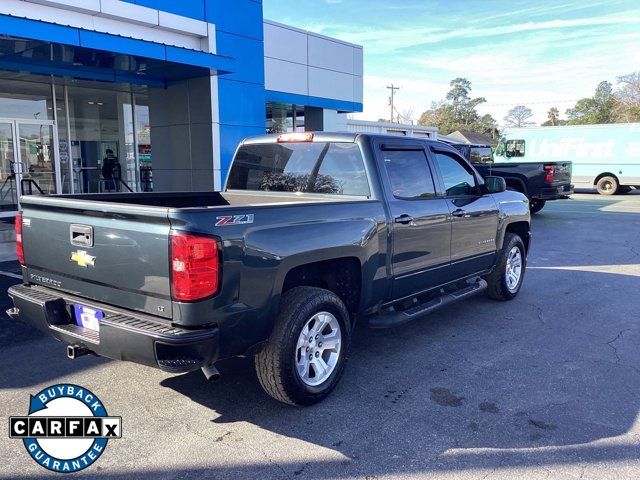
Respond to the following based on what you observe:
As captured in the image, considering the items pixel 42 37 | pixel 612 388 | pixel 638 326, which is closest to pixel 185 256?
pixel 612 388

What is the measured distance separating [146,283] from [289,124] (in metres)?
17.3

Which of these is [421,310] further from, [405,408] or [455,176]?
[455,176]

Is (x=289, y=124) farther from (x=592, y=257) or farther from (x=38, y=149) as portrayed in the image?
(x=592, y=257)

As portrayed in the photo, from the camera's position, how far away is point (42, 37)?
27.2 ft

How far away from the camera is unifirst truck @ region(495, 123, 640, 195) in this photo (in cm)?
2212

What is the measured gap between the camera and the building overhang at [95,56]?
8.34 m

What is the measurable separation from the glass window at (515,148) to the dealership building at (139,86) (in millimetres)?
11280

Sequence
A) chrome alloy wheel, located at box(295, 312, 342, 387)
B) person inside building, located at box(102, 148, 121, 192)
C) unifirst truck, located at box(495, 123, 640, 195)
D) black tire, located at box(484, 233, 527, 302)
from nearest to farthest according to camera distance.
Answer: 1. chrome alloy wheel, located at box(295, 312, 342, 387)
2. black tire, located at box(484, 233, 527, 302)
3. person inside building, located at box(102, 148, 121, 192)
4. unifirst truck, located at box(495, 123, 640, 195)

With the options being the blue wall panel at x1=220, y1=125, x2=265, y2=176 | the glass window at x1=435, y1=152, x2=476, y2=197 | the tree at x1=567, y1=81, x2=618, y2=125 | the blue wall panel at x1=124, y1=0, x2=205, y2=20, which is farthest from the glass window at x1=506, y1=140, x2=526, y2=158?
the tree at x1=567, y1=81, x2=618, y2=125

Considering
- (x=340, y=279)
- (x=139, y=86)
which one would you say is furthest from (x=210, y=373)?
(x=139, y=86)

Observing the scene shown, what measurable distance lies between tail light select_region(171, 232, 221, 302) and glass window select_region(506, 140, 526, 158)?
77.9 ft

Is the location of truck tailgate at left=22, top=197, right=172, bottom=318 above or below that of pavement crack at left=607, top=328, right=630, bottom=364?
above

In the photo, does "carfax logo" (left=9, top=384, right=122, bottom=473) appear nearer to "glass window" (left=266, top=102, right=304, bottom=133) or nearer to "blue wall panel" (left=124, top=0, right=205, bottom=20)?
"blue wall panel" (left=124, top=0, right=205, bottom=20)

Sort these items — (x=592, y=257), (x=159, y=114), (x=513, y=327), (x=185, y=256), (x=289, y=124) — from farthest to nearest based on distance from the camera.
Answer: (x=289, y=124) < (x=159, y=114) < (x=592, y=257) < (x=513, y=327) < (x=185, y=256)
